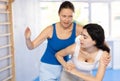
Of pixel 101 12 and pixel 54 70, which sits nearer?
pixel 54 70

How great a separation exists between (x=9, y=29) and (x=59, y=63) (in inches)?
64.3

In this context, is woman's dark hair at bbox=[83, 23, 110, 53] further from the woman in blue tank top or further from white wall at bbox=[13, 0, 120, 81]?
white wall at bbox=[13, 0, 120, 81]

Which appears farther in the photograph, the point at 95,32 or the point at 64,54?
the point at 64,54

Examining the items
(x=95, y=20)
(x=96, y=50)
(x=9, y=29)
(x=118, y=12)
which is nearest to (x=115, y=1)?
(x=118, y=12)

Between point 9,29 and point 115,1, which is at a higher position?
point 115,1

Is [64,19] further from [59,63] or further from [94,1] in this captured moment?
[94,1]

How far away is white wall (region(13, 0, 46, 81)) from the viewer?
394 cm

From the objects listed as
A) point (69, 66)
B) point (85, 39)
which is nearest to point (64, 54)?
point (69, 66)

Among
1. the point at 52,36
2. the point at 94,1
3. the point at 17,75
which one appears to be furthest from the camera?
the point at 94,1

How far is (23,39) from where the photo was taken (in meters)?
4.19

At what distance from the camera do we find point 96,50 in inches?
83.2

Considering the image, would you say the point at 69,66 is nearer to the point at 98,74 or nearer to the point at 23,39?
the point at 98,74

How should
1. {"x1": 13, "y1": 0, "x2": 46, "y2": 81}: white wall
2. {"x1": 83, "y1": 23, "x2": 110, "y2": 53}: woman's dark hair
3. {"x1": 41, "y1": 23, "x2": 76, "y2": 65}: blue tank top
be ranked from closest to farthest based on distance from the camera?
{"x1": 83, "y1": 23, "x2": 110, "y2": 53}: woman's dark hair, {"x1": 41, "y1": 23, "x2": 76, "y2": 65}: blue tank top, {"x1": 13, "y1": 0, "x2": 46, "y2": 81}: white wall

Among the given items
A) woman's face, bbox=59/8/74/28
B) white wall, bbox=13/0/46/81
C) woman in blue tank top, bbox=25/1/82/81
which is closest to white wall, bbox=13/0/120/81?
white wall, bbox=13/0/46/81
